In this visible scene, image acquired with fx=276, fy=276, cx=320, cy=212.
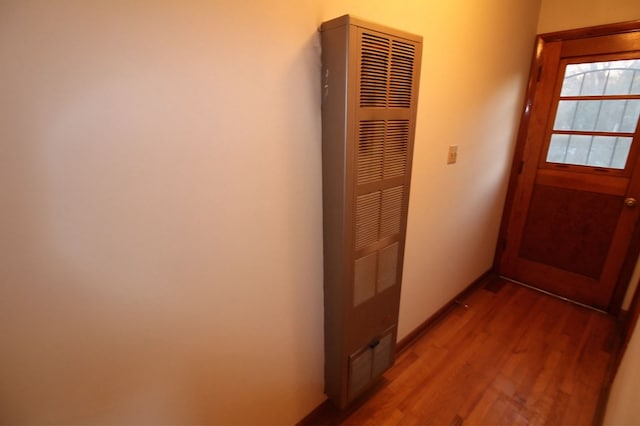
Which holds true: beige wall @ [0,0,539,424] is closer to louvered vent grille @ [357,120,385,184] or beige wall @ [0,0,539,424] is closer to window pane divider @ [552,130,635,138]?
louvered vent grille @ [357,120,385,184]

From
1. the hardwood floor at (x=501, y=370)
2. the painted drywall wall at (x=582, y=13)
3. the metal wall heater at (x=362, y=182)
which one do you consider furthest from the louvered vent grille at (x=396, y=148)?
the painted drywall wall at (x=582, y=13)

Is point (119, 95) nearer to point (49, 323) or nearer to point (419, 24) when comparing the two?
point (49, 323)

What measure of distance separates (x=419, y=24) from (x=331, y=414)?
2007 mm

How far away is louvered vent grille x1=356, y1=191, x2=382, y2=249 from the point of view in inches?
42.6

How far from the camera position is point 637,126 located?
1932 mm

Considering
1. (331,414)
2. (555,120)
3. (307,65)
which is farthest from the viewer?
(555,120)

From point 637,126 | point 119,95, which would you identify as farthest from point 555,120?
point 119,95

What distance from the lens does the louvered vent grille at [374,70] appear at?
3.02ft

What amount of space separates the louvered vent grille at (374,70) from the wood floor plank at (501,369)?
5.15 ft

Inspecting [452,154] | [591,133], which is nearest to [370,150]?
[452,154]

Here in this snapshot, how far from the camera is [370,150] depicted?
3.42 feet

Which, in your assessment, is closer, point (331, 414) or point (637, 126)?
point (331, 414)

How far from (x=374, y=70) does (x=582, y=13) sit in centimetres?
229

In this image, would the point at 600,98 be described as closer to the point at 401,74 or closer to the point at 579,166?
the point at 579,166
